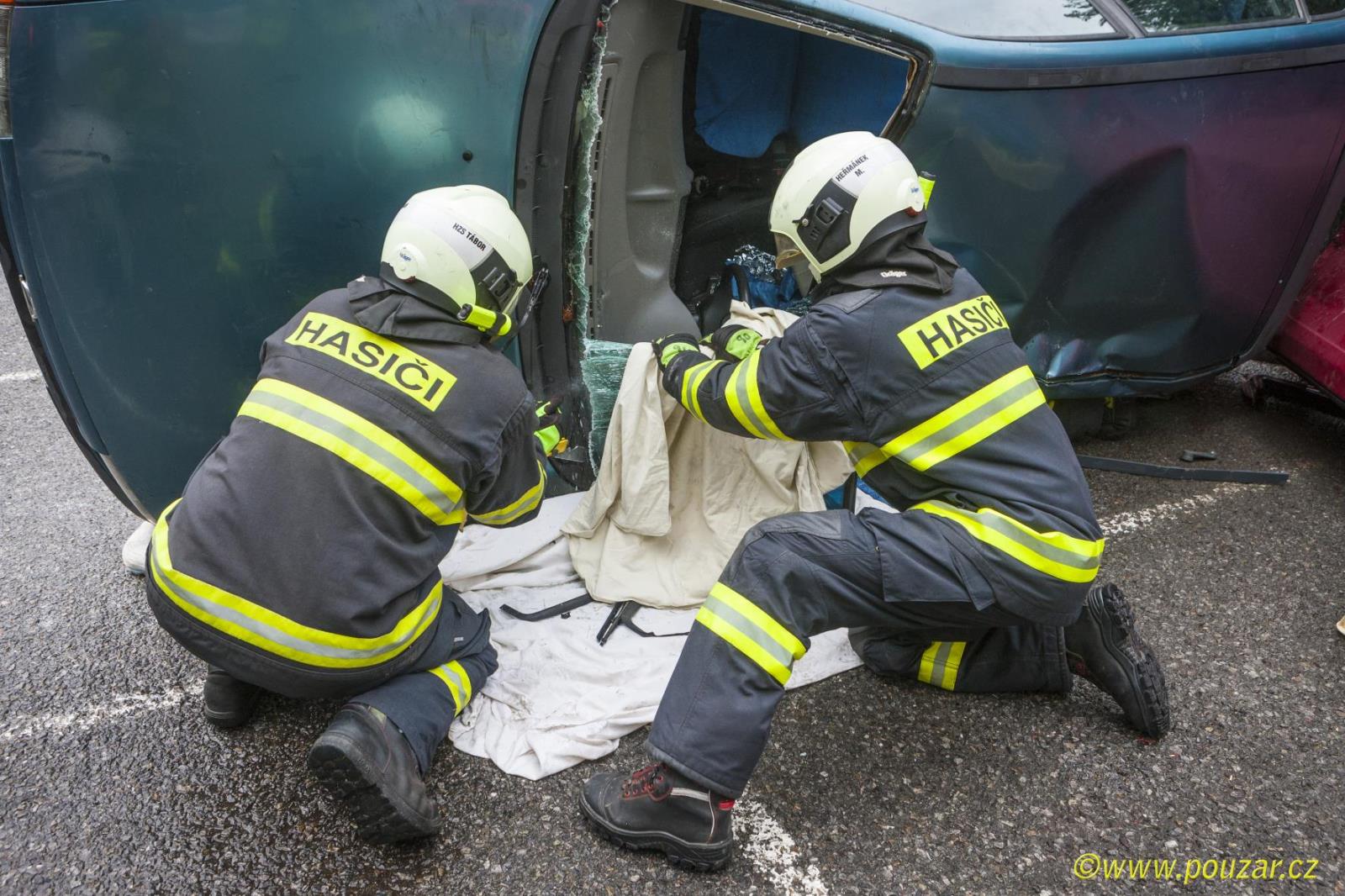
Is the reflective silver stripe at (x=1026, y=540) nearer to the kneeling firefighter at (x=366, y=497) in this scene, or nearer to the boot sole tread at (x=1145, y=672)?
the boot sole tread at (x=1145, y=672)

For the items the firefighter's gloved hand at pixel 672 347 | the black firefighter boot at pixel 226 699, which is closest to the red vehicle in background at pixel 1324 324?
the firefighter's gloved hand at pixel 672 347

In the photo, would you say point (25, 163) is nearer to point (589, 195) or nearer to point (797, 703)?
point (589, 195)

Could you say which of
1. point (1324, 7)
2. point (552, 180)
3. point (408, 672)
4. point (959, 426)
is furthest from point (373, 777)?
point (1324, 7)

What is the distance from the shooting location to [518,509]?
6.79ft

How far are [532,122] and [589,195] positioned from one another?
0.26m

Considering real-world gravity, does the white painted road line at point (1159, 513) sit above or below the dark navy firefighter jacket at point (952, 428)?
below

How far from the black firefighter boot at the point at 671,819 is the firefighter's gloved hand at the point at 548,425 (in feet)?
2.75

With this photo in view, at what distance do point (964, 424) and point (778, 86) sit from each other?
203 centimetres

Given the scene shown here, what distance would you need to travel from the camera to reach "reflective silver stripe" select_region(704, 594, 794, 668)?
5.76 ft

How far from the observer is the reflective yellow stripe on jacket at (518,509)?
204 cm

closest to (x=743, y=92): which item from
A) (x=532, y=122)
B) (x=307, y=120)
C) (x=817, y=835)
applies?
(x=532, y=122)

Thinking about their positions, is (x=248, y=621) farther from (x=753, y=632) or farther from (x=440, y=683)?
(x=753, y=632)

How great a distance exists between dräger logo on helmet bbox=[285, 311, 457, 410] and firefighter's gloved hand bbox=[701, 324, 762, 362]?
2.68 ft

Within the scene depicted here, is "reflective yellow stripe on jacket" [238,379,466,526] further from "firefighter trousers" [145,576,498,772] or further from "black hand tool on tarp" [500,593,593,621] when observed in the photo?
"black hand tool on tarp" [500,593,593,621]
